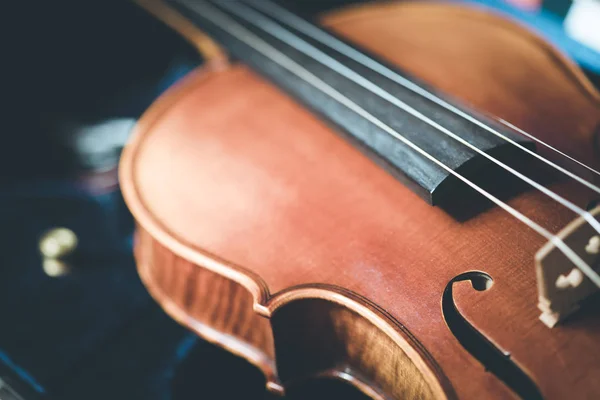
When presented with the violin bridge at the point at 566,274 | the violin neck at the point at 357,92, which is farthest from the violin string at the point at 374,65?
the violin bridge at the point at 566,274

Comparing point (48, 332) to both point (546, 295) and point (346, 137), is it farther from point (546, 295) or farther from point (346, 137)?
point (546, 295)

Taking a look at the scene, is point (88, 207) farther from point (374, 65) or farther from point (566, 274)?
point (566, 274)

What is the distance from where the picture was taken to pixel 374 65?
2.91ft

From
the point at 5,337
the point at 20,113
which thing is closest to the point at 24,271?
the point at 5,337

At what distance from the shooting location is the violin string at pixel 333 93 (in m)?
0.51

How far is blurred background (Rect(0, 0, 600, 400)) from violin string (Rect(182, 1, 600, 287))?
1.03 ft

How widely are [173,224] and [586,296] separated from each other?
597 mm

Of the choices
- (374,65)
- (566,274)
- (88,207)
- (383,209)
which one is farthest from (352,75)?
(88,207)

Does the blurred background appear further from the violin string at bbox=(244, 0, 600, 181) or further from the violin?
the violin string at bbox=(244, 0, 600, 181)

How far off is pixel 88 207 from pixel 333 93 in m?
0.74

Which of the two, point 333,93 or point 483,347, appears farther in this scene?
point 333,93

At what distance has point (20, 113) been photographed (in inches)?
52.1

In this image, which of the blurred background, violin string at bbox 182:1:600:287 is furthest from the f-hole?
the blurred background

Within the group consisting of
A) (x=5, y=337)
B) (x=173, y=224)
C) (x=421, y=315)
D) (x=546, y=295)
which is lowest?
(x=5, y=337)
